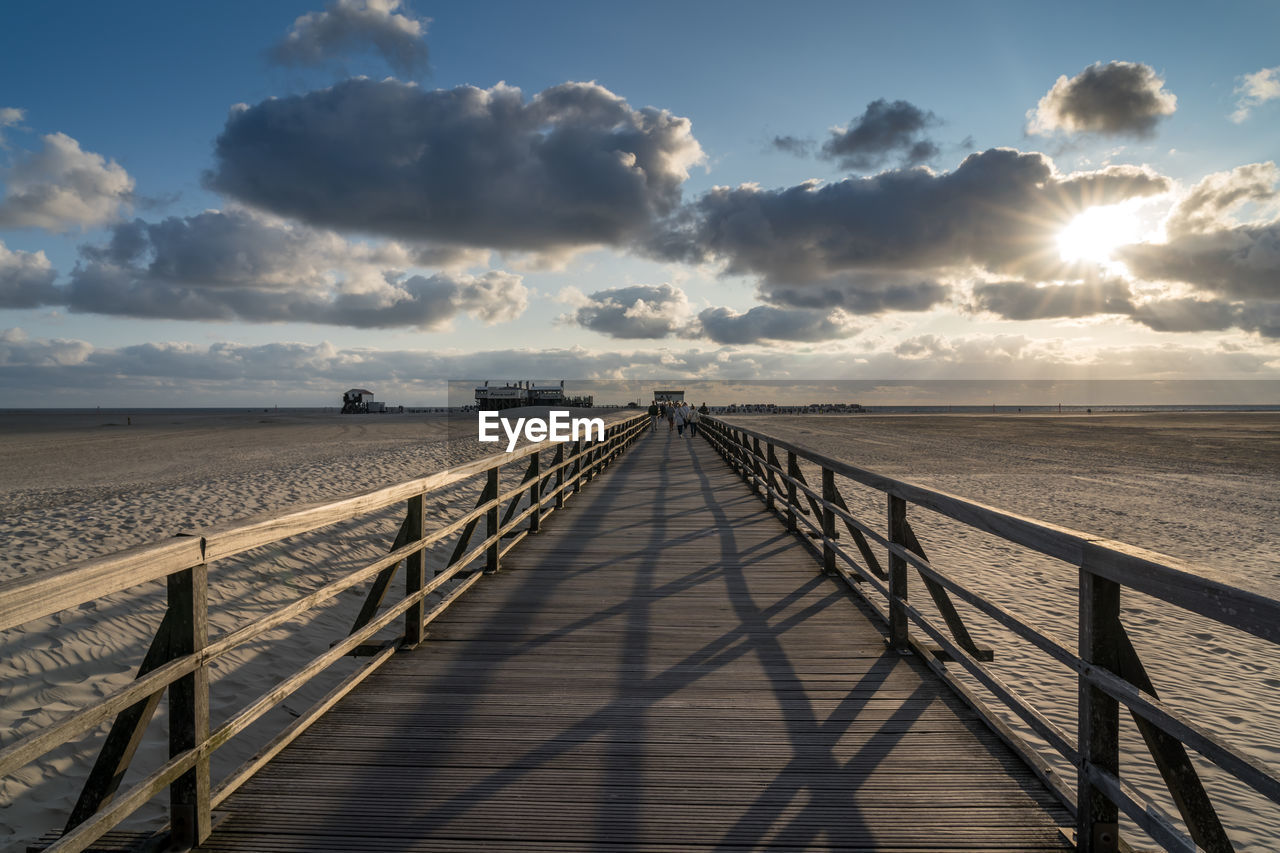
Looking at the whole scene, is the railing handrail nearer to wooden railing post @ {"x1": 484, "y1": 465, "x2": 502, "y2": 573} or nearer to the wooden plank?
the wooden plank

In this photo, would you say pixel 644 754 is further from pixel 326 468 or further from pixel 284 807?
pixel 326 468

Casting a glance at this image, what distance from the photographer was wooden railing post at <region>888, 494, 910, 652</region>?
3924 mm

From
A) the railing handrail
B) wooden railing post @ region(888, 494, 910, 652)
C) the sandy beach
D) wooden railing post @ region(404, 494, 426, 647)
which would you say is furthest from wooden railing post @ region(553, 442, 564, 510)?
the railing handrail

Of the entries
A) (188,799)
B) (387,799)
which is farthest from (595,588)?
(188,799)

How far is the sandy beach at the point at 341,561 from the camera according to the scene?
4418 mm

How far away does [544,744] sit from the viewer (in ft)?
9.39

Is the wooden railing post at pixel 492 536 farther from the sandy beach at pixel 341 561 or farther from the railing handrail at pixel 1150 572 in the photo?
the railing handrail at pixel 1150 572

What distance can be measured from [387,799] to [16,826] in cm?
233

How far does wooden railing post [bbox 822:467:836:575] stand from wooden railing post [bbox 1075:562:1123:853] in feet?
9.91

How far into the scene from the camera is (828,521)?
220 inches

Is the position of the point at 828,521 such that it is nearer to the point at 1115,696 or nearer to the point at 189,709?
the point at 1115,696

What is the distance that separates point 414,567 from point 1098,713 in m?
3.26

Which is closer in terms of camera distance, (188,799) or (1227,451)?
(188,799)

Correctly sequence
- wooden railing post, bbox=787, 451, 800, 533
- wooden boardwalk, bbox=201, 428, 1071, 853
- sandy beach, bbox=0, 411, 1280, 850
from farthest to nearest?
wooden railing post, bbox=787, 451, 800, 533
sandy beach, bbox=0, 411, 1280, 850
wooden boardwalk, bbox=201, 428, 1071, 853
